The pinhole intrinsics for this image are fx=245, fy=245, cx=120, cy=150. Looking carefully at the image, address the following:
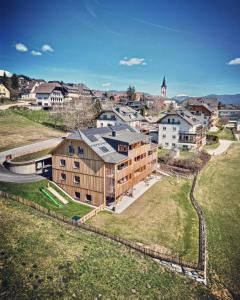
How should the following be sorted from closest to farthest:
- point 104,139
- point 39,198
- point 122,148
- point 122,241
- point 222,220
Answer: point 122,241 → point 222,220 → point 39,198 → point 122,148 → point 104,139

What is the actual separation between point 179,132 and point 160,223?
138 feet

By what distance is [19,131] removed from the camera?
67.2m

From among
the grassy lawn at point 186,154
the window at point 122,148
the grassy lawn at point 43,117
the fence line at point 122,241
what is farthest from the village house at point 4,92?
the fence line at point 122,241

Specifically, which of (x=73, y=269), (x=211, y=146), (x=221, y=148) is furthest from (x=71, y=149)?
(x=211, y=146)

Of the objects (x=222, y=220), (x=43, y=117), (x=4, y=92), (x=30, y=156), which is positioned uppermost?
(x=4, y=92)

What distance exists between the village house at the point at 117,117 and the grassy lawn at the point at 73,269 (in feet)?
166

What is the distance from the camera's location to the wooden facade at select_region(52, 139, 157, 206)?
33469 mm

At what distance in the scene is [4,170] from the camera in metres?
Answer: 40.0

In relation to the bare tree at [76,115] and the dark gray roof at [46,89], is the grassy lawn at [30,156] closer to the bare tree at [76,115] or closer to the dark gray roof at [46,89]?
the bare tree at [76,115]

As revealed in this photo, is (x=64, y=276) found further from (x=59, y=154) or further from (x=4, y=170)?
(x=4, y=170)

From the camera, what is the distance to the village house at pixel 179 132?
66.9 metres

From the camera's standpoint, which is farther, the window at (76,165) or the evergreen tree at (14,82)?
the evergreen tree at (14,82)

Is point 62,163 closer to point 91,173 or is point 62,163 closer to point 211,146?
point 91,173

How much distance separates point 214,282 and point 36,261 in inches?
614
